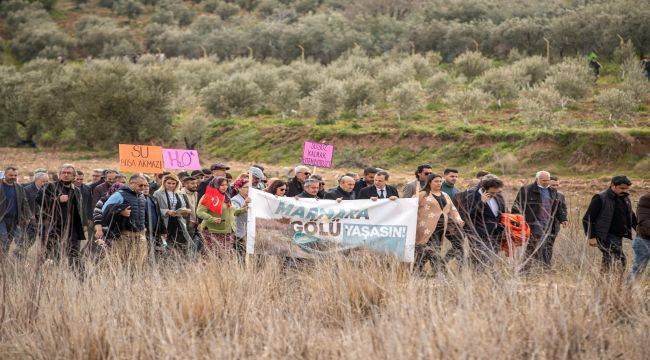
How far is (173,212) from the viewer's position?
38.8ft

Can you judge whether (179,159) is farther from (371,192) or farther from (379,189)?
(379,189)

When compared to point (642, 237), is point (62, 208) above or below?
below

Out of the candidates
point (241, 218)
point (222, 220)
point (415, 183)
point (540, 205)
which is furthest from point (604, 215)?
point (222, 220)

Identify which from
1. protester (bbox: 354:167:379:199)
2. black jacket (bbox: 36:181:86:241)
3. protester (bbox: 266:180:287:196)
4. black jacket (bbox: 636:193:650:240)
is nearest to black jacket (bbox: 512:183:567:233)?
black jacket (bbox: 636:193:650:240)

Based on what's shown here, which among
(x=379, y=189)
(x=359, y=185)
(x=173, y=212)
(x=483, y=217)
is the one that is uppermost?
(x=379, y=189)

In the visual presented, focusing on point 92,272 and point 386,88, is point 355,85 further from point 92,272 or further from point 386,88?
point 92,272

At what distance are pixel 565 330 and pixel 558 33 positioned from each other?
1812 inches

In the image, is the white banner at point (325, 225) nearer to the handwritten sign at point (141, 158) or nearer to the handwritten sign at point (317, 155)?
the handwritten sign at point (317, 155)

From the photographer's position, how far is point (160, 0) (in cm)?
11444

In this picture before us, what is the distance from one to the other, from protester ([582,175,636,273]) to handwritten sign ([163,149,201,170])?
8.25 m

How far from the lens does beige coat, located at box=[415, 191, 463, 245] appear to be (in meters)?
11.1

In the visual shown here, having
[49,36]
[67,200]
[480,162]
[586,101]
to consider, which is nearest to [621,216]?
[67,200]

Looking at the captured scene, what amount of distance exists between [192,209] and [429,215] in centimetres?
377

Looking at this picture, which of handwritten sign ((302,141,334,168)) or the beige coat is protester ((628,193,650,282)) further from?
handwritten sign ((302,141,334,168))
